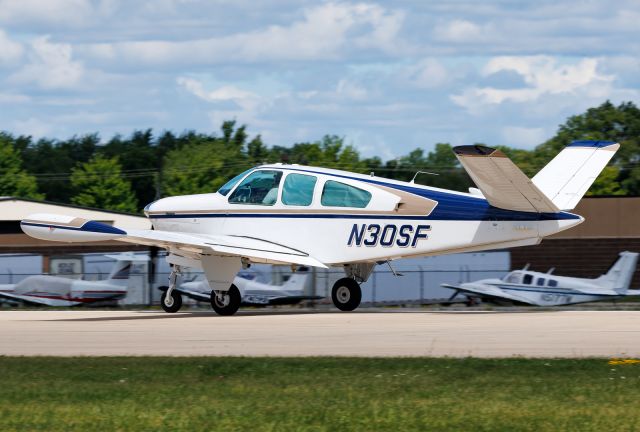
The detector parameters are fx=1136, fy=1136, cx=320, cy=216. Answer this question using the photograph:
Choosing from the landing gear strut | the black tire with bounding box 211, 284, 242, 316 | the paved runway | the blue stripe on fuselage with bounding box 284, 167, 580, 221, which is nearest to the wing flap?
the black tire with bounding box 211, 284, 242, 316

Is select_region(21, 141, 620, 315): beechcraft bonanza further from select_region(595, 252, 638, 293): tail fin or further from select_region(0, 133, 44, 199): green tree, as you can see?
select_region(0, 133, 44, 199): green tree

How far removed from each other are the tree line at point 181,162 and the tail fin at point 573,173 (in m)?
72.5

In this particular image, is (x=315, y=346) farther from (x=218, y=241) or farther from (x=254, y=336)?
(x=218, y=241)

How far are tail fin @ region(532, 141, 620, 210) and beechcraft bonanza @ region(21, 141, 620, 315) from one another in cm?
2

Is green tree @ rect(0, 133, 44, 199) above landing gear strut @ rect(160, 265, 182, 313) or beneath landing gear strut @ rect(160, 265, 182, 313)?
above

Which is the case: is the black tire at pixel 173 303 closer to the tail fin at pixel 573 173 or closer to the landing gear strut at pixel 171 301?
the landing gear strut at pixel 171 301

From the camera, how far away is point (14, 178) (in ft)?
357

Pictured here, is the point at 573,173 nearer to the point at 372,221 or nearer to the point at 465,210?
the point at 465,210

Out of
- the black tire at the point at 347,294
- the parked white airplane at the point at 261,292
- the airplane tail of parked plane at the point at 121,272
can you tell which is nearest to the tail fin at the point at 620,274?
the parked white airplane at the point at 261,292

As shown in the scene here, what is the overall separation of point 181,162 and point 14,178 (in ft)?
53.8

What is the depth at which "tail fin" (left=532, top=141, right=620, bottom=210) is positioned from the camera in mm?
21703

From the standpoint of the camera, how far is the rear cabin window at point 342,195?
2244cm

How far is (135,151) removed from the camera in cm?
11906

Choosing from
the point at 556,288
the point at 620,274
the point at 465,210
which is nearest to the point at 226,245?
the point at 465,210
